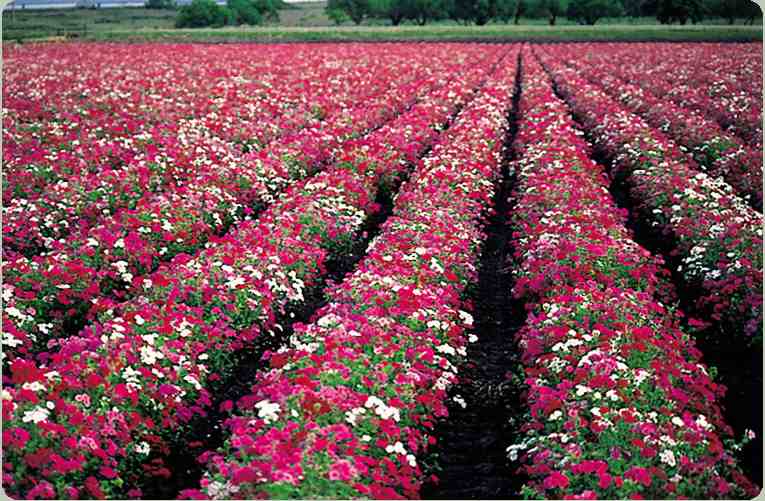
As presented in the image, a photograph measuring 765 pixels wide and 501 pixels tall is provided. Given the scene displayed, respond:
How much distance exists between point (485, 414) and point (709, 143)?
1428 centimetres

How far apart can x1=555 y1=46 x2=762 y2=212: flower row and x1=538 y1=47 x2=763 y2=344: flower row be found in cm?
107

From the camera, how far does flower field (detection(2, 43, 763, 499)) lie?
7.00 metres

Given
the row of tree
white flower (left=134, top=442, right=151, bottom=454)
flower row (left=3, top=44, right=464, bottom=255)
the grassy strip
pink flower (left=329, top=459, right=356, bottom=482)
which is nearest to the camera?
pink flower (left=329, top=459, right=356, bottom=482)

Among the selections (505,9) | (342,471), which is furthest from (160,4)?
(342,471)

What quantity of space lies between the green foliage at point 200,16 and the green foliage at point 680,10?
5730cm

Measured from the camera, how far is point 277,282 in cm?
1098

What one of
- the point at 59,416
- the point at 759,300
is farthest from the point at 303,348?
the point at 759,300

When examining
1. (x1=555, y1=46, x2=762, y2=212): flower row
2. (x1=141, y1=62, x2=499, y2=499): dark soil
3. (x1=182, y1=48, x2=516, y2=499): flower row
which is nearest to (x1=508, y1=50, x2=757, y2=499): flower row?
(x1=182, y1=48, x2=516, y2=499): flower row

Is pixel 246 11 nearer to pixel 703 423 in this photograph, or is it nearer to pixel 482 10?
pixel 482 10

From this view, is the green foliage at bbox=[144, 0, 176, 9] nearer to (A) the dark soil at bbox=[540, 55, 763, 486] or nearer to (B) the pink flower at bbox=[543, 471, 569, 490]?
(A) the dark soil at bbox=[540, 55, 763, 486]

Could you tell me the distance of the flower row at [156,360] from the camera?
6969 mm

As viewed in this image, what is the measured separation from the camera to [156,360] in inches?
331

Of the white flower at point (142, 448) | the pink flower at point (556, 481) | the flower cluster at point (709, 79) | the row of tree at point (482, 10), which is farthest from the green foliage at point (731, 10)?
the white flower at point (142, 448)

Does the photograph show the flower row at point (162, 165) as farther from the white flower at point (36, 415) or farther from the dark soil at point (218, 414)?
the white flower at point (36, 415)
